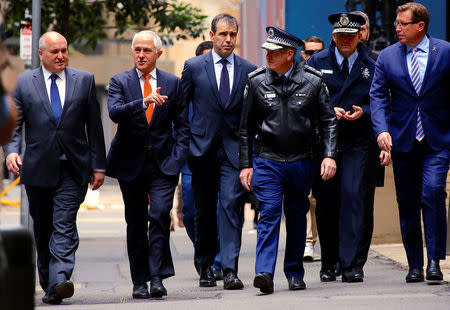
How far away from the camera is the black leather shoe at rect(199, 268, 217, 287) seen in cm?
889

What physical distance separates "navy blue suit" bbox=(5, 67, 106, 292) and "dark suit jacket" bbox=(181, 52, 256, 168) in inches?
35.1

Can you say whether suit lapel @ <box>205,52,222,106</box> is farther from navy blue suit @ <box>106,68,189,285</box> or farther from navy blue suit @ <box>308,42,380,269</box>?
navy blue suit @ <box>308,42,380,269</box>

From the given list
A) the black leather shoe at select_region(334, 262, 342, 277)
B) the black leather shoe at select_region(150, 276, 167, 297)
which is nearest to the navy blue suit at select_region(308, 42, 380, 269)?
the black leather shoe at select_region(334, 262, 342, 277)

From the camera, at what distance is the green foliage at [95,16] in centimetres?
1420

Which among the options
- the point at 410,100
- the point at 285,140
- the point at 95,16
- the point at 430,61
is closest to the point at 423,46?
the point at 430,61

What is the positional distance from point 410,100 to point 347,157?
0.75 meters

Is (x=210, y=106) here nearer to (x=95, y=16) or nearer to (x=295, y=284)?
(x=295, y=284)

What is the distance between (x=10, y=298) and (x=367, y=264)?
6.67m

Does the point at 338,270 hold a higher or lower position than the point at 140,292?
lower

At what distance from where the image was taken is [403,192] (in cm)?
856

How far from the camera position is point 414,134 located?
330 inches

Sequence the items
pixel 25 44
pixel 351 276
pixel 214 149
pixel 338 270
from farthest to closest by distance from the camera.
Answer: pixel 25 44, pixel 338 270, pixel 214 149, pixel 351 276

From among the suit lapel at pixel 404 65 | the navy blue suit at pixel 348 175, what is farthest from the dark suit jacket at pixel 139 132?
the suit lapel at pixel 404 65

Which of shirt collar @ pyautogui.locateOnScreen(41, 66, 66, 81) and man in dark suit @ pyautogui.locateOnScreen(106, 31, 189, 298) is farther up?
shirt collar @ pyautogui.locateOnScreen(41, 66, 66, 81)
